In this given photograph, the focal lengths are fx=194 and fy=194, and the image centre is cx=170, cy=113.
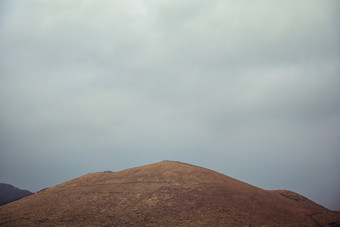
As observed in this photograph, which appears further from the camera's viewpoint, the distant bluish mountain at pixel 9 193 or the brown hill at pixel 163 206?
the distant bluish mountain at pixel 9 193

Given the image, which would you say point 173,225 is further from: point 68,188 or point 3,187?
point 3,187

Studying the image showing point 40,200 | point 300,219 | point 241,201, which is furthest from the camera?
point 40,200

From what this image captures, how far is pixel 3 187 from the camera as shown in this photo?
10262 cm

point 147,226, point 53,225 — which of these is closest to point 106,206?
point 53,225

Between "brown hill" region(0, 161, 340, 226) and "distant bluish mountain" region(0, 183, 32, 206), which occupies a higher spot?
"brown hill" region(0, 161, 340, 226)

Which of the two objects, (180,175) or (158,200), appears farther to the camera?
(180,175)

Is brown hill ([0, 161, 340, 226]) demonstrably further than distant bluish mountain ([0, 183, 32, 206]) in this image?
No

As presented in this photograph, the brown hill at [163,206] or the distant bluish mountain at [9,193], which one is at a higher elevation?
the brown hill at [163,206]

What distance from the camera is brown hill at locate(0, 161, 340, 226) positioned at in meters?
22.6

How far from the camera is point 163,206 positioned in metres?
25.4

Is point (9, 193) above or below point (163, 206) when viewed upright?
below

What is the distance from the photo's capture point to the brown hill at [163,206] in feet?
74.2

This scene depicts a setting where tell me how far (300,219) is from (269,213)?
3.41 meters

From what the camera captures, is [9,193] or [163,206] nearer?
[163,206]
